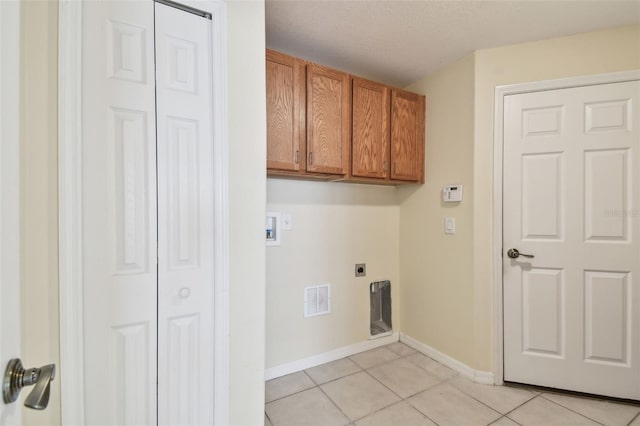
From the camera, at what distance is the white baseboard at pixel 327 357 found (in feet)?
6.82

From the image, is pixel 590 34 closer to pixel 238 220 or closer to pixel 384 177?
pixel 384 177

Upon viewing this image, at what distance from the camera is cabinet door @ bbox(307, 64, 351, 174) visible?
187 cm

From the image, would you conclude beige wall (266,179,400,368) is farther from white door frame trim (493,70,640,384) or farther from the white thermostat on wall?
white door frame trim (493,70,640,384)

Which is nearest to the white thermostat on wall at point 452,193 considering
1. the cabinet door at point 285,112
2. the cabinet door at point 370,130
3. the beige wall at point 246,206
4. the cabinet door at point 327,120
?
the cabinet door at point 370,130

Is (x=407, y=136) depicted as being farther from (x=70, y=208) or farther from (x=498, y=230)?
(x=70, y=208)

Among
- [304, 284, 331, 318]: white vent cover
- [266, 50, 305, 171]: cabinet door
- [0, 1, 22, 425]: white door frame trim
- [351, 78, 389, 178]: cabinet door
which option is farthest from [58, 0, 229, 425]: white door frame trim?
[351, 78, 389, 178]: cabinet door

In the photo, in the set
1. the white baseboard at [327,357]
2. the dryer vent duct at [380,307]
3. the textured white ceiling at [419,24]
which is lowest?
the white baseboard at [327,357]

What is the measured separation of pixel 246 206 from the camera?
1288 millimetres

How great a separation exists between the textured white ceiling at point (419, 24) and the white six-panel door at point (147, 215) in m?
0.77

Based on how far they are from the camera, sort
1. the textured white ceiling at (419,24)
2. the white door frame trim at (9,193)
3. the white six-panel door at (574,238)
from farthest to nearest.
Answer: the white six-panel door at (574,238)
the textured white ceiling at (419,24)
the white door frame trim at (9,193)

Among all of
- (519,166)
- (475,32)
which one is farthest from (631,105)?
(475,32)

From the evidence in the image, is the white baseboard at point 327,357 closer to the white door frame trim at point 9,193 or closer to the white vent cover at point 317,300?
the white vent cover at point 317,300

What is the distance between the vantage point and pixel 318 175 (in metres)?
1.99

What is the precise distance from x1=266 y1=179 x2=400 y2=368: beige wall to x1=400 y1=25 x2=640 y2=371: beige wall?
32cm
